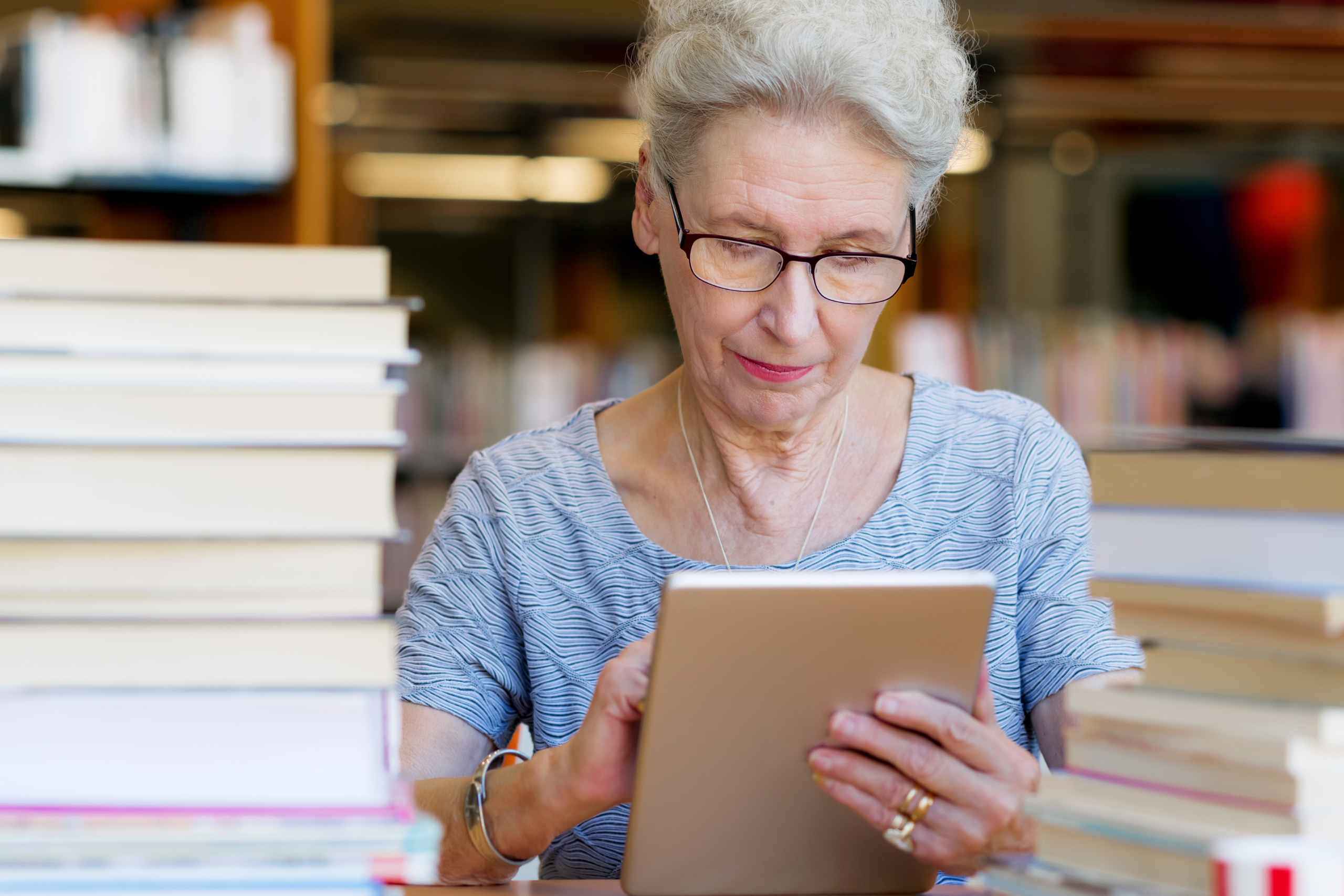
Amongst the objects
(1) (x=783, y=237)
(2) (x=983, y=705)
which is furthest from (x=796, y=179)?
(2) (x=983, y=705)

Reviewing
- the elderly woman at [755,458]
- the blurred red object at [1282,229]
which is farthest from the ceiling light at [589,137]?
the elderly woman at [755,458]

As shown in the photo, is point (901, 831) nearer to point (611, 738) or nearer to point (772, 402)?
point (611, 738)

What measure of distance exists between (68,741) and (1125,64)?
510 cm

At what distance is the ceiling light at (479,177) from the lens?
591cm

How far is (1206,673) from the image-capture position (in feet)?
2.27

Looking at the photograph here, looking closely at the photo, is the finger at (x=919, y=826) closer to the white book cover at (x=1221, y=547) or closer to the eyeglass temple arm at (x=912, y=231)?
the white book cover at (x=1221, y=547)

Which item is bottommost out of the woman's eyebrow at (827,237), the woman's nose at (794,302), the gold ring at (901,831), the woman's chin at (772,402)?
the gold ring at (901,831)

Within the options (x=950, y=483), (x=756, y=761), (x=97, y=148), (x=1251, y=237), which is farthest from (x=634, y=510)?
(x=1251, y=237)

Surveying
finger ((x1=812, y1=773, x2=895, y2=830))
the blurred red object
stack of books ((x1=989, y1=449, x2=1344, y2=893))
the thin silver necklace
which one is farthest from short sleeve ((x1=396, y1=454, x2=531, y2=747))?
the blurred red object

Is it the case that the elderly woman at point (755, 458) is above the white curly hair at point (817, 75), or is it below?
below

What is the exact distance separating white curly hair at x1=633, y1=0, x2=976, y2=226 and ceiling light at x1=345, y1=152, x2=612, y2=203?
4657 mm

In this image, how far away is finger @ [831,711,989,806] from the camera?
0.78m

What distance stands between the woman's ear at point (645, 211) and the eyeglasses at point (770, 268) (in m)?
0.12

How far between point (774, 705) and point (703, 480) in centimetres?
62
